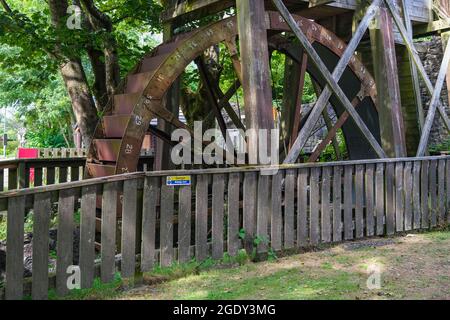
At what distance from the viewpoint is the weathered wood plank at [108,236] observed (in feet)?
13.7

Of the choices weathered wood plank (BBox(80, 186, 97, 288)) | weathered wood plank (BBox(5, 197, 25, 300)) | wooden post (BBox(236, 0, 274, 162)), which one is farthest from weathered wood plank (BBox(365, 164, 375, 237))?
weathered wood plank (BBox(5, 197, 25, 300))

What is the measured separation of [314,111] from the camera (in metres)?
6.40

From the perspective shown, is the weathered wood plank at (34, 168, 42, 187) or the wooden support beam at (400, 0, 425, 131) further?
the wooden support beam at (400, 0, 425, 131)

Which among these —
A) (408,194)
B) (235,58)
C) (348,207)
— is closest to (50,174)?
(235,58)

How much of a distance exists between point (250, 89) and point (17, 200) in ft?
10.2

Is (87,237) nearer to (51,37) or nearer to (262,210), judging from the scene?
(262,210)

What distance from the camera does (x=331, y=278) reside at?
182 inches

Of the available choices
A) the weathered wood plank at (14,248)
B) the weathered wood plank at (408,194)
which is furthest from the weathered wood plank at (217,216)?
the weathered wood plank at (408,194)

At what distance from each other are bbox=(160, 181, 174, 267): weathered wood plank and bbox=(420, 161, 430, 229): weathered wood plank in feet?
13.8

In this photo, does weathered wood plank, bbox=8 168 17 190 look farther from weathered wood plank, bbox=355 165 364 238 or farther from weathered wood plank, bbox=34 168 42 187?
weathered wood plank, bbox=355 165 364 238

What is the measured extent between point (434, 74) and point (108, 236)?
11855 millimetres

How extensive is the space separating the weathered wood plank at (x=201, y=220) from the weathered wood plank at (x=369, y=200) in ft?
8.61

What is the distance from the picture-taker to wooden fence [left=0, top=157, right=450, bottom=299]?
376cm
